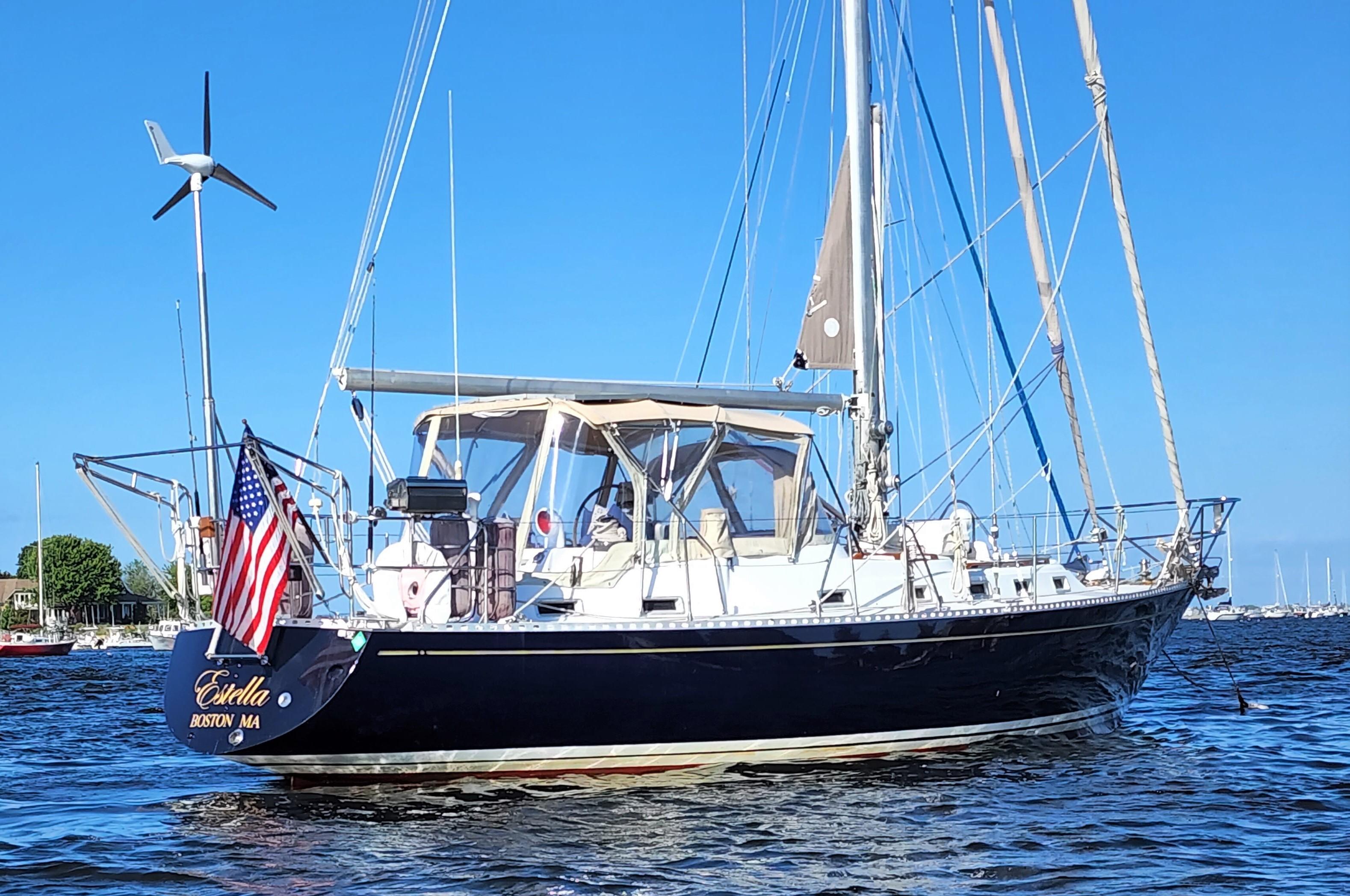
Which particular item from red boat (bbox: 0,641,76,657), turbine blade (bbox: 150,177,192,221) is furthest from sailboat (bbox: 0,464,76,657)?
turbine blade (bbox: 150,177,192,221)

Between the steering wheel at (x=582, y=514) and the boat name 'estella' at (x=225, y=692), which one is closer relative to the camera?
the boat name 'estella' at (x=225, y=692)

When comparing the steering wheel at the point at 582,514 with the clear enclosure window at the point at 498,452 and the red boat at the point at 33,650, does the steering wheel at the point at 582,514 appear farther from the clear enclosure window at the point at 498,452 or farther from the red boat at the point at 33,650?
the red boat at the point at 33,650

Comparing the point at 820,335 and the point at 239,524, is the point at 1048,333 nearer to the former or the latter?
the point at 820,335

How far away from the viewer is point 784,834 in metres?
10.9

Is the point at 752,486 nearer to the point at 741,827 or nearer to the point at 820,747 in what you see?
the point at 820,747

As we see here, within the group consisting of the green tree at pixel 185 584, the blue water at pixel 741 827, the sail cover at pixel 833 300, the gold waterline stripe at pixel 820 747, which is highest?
the sail cover at pixel 833 300

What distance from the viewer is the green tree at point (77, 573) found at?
8588 centimetres

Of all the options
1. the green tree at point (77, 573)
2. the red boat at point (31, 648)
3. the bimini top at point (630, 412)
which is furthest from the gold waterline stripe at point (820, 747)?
the green tree at point (77, 573)

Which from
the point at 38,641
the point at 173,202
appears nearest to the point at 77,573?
the point at 38,641

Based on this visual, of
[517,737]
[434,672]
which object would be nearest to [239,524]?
[434,672]

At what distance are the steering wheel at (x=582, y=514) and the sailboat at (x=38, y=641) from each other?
54.9 m

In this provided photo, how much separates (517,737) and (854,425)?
575 cm

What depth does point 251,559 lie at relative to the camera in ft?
39.3

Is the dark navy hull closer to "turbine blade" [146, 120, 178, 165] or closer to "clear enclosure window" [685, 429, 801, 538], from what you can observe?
"clear enclosure window" [685, 429, 801, 538]
